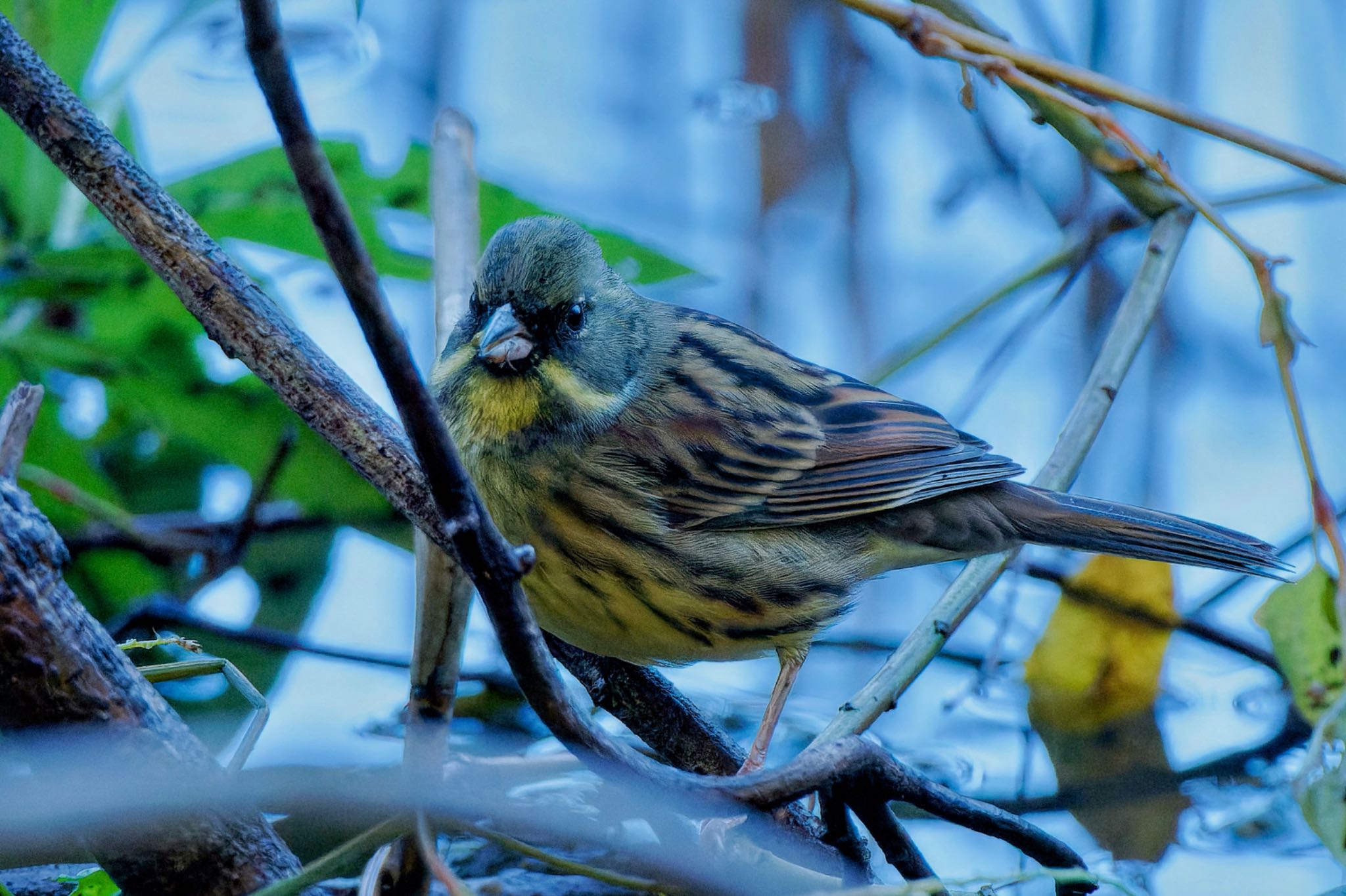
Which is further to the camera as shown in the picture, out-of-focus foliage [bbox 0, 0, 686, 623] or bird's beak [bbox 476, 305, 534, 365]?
out-of-focus foliage [bbox 0, 0, 686, 623]

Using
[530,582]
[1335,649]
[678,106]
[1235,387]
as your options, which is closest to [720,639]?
[530,582]

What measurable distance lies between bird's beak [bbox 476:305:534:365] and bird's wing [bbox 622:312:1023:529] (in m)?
0.33

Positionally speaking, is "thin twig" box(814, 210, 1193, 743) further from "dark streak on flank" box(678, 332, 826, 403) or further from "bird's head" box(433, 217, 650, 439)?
"bird's head" box(433, 217, 650, 439)

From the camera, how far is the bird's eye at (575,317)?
254cm

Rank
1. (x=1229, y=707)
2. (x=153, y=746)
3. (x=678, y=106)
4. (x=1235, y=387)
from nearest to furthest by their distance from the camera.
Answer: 1. (x=153, y=746)
2. (x=1229, y=707)
3. (x=1235, y=387)
4. (x=678, y=106)

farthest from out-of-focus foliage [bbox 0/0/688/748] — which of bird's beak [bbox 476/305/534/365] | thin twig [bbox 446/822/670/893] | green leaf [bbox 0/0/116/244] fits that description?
thin twig [bbox 446/822/670/893]

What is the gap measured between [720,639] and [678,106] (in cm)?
428

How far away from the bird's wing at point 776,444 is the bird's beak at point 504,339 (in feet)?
1.09

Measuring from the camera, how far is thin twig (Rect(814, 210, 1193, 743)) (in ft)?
7.38

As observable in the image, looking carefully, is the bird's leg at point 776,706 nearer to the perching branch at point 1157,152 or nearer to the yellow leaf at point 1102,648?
the yellow leaf at point 1102,648

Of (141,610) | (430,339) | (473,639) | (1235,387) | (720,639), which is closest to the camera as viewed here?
(720,639)

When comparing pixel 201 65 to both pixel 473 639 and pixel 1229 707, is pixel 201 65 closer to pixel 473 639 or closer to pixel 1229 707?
pixel 473 639

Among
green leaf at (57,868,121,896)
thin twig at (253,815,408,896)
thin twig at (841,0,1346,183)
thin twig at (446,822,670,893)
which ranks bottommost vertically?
green leaf at (57,868,121,896)

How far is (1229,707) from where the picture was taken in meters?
3.05
